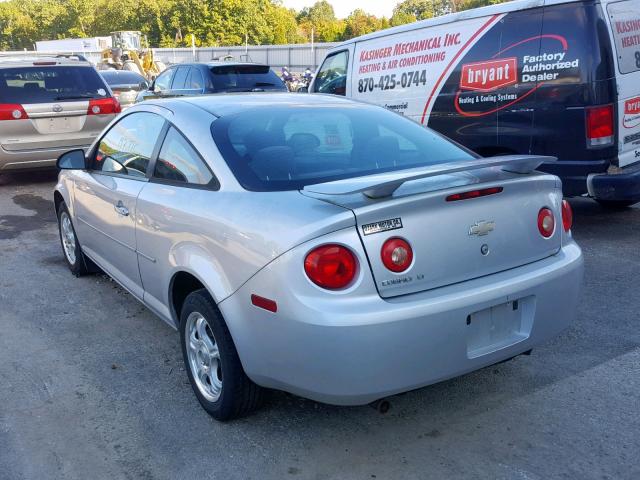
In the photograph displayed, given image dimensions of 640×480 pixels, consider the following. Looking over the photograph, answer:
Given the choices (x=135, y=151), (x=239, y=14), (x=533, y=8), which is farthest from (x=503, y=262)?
(x=239, y=14)

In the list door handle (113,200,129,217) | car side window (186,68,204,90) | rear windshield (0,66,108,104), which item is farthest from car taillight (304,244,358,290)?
car side window (186,68,204,90)

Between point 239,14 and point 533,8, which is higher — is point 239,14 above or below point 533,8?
above

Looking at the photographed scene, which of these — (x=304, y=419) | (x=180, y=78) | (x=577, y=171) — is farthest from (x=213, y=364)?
(x=180, y=78)

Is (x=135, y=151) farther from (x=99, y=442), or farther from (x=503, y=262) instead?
(x=503, y=262)

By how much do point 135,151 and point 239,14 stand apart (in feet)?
220

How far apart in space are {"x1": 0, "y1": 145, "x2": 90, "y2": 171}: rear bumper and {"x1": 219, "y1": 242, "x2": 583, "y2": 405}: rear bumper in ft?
23.6

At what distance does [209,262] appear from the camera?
3145mm

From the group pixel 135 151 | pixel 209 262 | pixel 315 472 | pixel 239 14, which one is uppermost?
pixel 239 14

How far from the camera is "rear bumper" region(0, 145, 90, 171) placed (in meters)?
9.01

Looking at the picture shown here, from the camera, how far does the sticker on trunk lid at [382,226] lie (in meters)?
2.68

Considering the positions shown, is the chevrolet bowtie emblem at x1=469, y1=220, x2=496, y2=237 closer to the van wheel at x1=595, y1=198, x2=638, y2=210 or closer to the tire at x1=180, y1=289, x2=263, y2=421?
the tire at x1=180, y1=289, x2=263, y2=421

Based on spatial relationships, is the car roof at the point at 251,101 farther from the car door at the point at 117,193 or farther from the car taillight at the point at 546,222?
the car taillight at the point at 546,222

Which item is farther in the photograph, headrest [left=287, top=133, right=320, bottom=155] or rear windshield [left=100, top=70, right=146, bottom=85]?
rear windshield [left=100, top=70, right=146, bottom=85]

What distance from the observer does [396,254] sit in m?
2.71
